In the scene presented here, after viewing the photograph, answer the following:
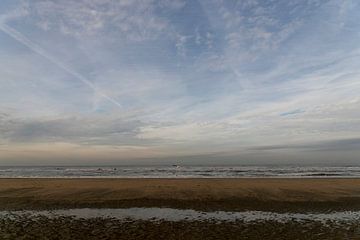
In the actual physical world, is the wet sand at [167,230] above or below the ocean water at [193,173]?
below

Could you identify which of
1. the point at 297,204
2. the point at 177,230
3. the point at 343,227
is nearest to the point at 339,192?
the point at 297,204

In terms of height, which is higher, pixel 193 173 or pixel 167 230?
pixel 193 173

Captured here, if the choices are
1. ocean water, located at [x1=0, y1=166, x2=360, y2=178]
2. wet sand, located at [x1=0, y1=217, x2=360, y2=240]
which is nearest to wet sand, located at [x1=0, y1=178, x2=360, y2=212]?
wet sand, located at [x1=0, y1=217, x2=360, y2=240]

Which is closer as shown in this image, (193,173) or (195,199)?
(195,199)

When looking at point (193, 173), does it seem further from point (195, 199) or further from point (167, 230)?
point (167, 230)

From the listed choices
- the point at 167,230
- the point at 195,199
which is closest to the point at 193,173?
the point at 195,199

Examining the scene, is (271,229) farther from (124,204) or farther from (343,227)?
(124,204)

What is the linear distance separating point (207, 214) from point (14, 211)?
38.9 ft

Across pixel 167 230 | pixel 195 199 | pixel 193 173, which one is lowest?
pixel 167 230

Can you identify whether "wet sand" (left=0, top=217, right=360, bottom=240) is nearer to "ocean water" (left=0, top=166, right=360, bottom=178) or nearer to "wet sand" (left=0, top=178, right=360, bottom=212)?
"wet sand" (left=0, top=178, right=360, bottom=212)

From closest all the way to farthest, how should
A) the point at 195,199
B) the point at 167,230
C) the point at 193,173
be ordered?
the point at 167,230
the point at 195,199
the point at 193,173

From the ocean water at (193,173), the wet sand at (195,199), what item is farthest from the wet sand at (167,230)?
the ocean water at (193,173)

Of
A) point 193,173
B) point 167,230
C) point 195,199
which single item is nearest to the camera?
point 167,230

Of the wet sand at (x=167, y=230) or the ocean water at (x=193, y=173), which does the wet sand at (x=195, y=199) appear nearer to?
the wet sand at (x=167, y=230)
